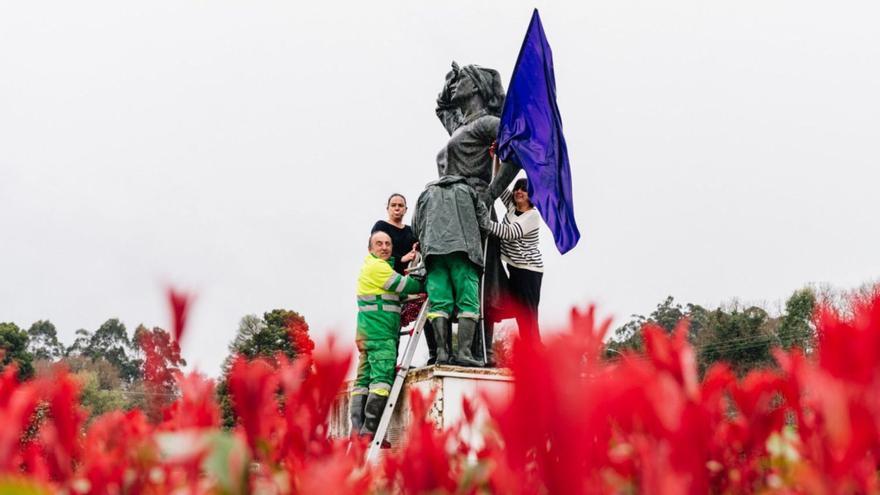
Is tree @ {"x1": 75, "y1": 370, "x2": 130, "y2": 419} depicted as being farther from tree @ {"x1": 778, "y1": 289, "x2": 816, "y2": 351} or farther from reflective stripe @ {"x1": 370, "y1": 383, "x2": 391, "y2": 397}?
tree @ {"x1": 778, "y1": 289, "x2": 816, "y2": 351}

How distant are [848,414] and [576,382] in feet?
0.91

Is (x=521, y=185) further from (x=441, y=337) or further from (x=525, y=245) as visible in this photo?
(x=441, y=337)

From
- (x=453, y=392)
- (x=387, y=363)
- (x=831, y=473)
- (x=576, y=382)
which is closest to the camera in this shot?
(x=576, y=382)

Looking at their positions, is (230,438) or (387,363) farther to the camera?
(387,363)

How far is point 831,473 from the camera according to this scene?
764 mm

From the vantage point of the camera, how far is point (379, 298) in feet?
18.3

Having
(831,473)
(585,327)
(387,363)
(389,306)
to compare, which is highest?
(389,306)

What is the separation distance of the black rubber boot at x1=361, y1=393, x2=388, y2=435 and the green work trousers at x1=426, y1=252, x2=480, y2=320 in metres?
0.62

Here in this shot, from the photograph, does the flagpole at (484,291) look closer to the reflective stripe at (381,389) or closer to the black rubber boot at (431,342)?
the black rubber boot at (431,342)

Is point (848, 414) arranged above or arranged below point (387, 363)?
below

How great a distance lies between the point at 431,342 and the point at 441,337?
641 millimetres

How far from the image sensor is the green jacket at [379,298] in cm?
552

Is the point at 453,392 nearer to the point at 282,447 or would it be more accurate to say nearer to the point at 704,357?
the point at 282,447

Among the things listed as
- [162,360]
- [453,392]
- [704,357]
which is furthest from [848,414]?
[704,357]
